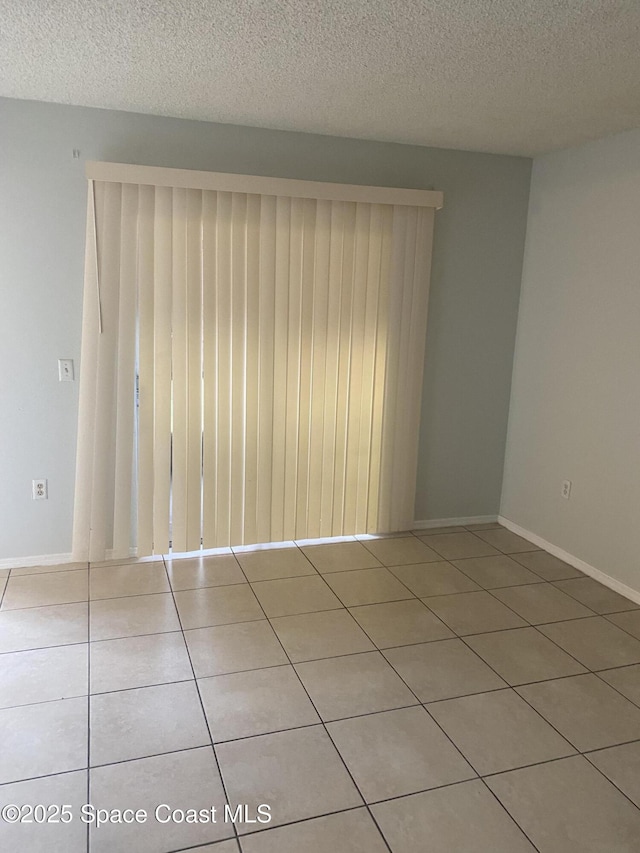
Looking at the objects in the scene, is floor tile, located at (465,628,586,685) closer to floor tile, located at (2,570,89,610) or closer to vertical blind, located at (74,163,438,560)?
vertical blind, located at (74,163,438,560)

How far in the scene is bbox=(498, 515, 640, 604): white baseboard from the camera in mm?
3240

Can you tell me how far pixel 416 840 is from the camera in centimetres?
173

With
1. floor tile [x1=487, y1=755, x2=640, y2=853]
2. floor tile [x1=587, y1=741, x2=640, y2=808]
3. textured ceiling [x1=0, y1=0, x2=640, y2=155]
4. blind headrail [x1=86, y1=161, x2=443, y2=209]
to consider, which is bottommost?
floor tile [x1=487, y1=755, x2=640, y2=853]

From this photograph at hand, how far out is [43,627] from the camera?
2.74 meters

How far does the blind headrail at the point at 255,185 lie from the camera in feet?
9.95

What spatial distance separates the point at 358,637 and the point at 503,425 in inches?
76.8

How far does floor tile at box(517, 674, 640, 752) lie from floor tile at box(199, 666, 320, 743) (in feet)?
2.75

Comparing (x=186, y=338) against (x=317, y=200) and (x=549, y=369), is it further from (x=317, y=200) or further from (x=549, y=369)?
(x=549, y=369)

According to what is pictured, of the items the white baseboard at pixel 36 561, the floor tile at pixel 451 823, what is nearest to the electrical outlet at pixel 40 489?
the white baseboard at pixel 36 561

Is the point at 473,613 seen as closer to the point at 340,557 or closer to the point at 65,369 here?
the point at 340,557

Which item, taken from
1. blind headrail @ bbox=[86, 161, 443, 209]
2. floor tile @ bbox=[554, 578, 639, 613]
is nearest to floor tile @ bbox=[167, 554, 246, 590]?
floor tile @ bbox=[554, 578, 639, 613]

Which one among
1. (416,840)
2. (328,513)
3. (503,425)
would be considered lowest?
(416,840)

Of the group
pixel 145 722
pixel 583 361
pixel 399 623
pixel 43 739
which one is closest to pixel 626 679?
pixel 399 623

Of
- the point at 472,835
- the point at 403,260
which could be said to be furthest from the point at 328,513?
the point at 472,835
